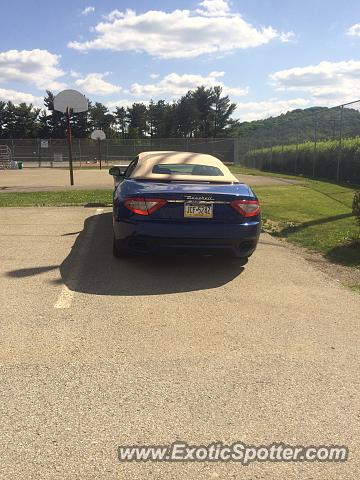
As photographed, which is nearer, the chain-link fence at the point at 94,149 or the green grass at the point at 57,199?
the green grass at the point at 57,199

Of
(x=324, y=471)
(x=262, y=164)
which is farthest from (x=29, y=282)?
(x=262, y=164)

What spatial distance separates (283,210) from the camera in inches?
409

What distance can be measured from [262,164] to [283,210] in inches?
878

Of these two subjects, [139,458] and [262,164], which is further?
[262,164]

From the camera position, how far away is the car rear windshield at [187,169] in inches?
238

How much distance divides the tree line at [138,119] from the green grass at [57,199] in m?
73.0

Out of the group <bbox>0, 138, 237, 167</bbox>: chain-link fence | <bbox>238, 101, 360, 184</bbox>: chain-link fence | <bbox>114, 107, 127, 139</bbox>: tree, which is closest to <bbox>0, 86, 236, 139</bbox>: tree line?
<bbox>114, 107, 127, 139</bbox>: tree

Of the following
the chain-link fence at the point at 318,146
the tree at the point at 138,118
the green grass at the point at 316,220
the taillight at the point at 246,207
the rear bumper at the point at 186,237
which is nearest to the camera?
the rear bumper at the point at 186,237

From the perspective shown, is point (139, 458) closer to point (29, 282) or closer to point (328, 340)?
point (328, 340)

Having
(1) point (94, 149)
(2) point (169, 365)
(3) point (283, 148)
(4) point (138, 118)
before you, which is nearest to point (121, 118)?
(4) point (138, 118)

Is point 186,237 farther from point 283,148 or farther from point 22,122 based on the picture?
point 22,122

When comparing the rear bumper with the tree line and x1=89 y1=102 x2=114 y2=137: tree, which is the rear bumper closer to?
the tree line

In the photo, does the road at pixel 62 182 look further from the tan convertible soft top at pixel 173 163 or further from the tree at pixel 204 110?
the tree at pixel 204 110

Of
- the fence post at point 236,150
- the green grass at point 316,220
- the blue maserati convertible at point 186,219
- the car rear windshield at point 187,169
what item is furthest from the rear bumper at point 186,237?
the fence post at point 236,150
